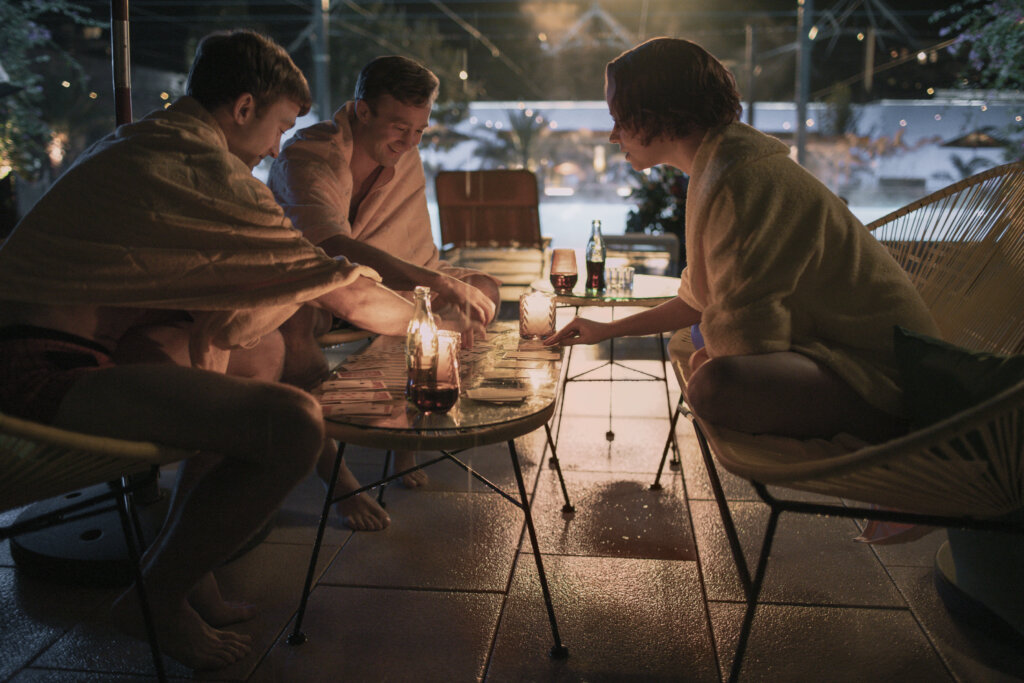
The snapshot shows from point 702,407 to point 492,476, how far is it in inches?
44.0

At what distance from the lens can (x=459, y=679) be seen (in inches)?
56.2

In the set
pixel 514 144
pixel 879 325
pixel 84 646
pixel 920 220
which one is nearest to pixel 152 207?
pixel 84 646

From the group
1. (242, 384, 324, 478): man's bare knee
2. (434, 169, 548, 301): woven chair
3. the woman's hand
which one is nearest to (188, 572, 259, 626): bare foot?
(242, 384, 324, 478): man's bare knee

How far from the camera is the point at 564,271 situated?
2541mm

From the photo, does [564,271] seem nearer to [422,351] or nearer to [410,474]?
[410,474]

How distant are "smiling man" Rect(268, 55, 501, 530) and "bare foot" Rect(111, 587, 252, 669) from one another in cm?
62

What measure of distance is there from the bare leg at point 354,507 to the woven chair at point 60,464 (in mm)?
781

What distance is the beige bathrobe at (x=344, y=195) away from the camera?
2121 mm

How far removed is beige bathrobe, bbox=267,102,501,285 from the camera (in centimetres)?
212

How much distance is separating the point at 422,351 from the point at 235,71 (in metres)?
0.69

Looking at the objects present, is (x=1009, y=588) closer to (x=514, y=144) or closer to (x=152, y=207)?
(x=152, y=207)

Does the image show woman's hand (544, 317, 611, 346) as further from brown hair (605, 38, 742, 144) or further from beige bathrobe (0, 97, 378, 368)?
beige bathrobe (0, 97, 378, 368)

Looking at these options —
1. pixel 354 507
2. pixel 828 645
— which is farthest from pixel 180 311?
pixel 828 645

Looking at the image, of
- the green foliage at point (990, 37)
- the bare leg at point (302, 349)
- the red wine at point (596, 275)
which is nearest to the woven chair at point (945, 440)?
the red wine at point (596, 275)
